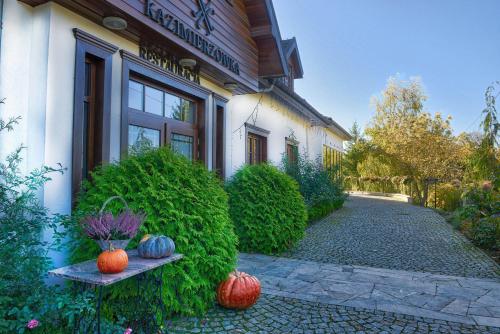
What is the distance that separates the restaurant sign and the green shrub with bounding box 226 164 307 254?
5.84 feet

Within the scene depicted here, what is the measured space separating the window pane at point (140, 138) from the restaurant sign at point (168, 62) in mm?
904

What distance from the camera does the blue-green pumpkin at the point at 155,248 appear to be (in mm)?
2566

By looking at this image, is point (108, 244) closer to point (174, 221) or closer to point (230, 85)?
point (174, 221)

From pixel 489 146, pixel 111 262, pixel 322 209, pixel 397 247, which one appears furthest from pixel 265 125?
pixel 111 262

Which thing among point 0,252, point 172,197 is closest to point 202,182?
point 172,197

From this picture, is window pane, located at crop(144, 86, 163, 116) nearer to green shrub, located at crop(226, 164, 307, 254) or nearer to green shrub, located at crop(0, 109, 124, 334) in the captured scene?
green shrub, located at crop(226, 164, 307, 254)

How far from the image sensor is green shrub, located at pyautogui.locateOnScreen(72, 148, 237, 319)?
296 centimetres

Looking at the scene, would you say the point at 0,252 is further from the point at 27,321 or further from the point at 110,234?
the point at 110,234

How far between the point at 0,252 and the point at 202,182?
5.81 feet

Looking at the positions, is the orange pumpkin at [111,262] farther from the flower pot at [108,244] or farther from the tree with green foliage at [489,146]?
the tree with green foliage at [489,146]

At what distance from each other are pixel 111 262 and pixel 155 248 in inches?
16.6

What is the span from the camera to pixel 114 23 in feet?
12.2

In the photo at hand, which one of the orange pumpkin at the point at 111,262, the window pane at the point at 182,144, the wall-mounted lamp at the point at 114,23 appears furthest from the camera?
the window pane at the point at 182,144

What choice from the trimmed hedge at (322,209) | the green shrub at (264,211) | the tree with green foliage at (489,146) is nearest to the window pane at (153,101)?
the green shrub at (264,211)
